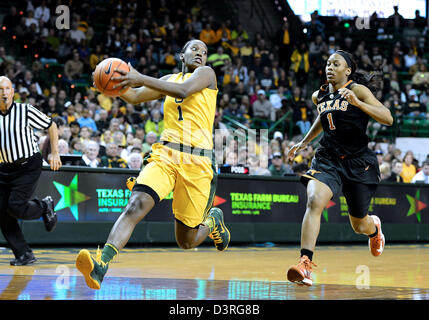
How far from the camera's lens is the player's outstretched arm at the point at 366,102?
704cm

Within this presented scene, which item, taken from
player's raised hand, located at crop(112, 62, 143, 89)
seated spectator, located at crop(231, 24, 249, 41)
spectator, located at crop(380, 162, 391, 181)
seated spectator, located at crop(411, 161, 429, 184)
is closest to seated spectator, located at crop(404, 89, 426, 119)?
seated spectator, located at crop(231, 24, 249, 41)

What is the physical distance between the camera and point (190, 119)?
648cm

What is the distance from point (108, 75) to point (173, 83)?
0.62 metres

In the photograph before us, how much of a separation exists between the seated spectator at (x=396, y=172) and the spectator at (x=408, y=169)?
1.17 feet

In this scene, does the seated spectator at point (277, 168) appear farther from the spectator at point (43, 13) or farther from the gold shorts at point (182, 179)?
the gold shorts at point (182, 179)

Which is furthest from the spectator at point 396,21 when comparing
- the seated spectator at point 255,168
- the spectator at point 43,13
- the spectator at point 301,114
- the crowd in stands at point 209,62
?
the seated spectator at point 255,168

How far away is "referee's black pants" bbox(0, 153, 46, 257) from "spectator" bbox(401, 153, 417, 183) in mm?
10759

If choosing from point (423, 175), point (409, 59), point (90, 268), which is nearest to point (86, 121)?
point (423, 175)

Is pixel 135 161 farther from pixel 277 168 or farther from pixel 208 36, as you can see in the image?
pixel 208 36

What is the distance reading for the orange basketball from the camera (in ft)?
17.9

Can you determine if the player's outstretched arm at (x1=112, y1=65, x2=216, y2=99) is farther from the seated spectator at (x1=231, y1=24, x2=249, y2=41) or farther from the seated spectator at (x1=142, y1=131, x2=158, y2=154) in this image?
the seated spectator at (x1=231, y1=24, x2=249, y2=41)
